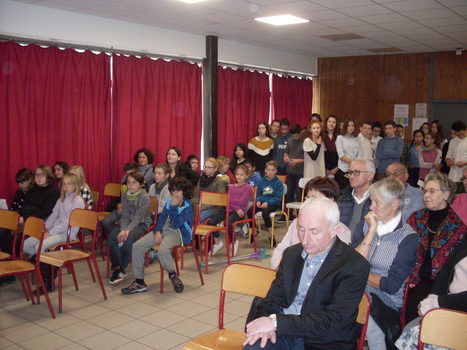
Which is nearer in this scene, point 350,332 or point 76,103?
point 350,332

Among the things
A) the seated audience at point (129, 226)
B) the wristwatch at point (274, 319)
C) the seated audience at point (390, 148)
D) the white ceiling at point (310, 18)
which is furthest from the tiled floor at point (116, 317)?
the seated audience at point (390, 148)

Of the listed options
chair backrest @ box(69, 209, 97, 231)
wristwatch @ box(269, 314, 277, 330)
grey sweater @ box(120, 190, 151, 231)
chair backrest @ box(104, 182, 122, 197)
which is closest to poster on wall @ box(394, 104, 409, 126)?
chair backrest @ box(104, 182, 122, 197)

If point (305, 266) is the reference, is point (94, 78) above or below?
above

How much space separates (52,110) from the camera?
597 centimetres

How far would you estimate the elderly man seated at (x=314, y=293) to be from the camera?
211 centimetres

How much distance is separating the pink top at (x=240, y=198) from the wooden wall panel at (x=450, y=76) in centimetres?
535

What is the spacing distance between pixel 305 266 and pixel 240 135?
657 centimetres

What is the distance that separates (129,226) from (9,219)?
3.76 feet

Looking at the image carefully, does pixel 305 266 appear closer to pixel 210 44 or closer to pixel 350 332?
pixel 350 332

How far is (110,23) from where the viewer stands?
6387 millimetres

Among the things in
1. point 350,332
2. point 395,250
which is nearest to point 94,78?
point 395,250

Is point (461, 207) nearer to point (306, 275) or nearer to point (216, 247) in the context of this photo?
point (306, 275)

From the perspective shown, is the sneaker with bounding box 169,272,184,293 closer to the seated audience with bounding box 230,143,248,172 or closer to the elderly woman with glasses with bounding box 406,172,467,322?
the elderly woman with glasses with bounding box 406,172,467,322

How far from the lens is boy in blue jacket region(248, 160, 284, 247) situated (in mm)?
6332
